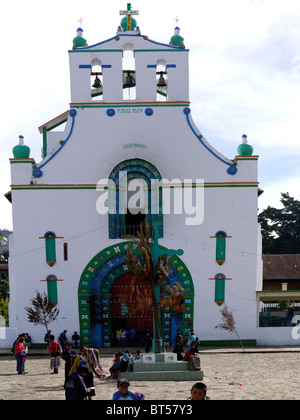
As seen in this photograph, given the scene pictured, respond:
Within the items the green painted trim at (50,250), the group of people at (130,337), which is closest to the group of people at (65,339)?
the group of people at (130,337)

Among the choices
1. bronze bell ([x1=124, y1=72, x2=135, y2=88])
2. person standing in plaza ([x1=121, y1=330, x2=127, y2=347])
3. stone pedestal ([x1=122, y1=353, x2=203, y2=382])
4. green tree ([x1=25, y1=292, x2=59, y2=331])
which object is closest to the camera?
stone pedestal ([x1=122, y1=353, x2=203, y2=382])

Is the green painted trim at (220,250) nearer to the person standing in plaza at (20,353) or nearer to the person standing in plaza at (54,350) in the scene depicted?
the person standing in plaza at (54,350)

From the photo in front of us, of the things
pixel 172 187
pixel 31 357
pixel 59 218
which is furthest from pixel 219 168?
pixel 31 357

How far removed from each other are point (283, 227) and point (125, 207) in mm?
43595

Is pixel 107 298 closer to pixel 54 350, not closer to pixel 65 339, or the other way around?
pixel 65 339

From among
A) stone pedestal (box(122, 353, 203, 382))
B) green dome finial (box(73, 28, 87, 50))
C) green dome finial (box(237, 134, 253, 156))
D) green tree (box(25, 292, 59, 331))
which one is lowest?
stone pedestal (box(122, 353, 203, 382))

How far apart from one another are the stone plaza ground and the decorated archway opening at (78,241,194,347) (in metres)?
2.15

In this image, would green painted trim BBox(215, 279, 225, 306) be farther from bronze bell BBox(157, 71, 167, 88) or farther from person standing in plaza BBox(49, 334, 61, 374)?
bronze bell BBox(157, 71, 167, 88)

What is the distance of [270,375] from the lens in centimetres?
2038

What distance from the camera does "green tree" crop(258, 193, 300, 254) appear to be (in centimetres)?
6769

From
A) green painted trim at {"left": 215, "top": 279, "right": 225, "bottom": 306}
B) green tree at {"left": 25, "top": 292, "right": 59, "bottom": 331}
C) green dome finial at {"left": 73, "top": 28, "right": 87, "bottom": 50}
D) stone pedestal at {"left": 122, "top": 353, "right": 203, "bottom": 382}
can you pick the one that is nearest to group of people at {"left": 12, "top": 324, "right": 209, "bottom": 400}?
stone pedestal at {"left": 122, "top": 353, "right": 203, "bottom": 382}

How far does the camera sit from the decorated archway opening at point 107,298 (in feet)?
93.4

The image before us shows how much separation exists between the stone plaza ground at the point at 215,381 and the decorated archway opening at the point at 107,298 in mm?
2148

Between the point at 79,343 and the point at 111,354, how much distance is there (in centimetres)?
225
